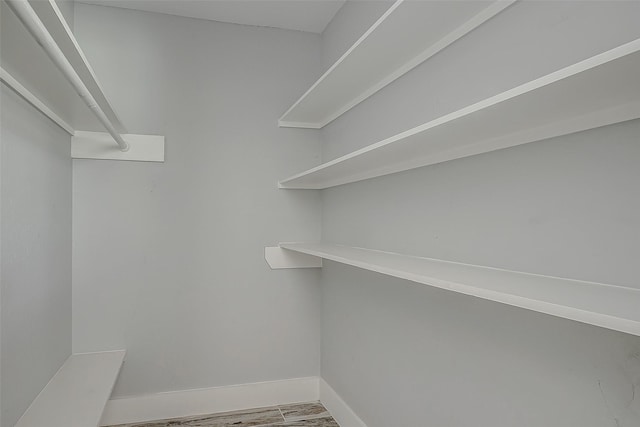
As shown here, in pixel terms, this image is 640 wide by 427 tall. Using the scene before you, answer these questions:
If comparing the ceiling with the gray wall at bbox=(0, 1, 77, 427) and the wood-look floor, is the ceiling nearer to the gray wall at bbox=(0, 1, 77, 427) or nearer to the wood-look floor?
the gray wall at bbox=(0, 1, 77, 427)

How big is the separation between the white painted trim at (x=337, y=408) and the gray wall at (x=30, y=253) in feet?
4.37

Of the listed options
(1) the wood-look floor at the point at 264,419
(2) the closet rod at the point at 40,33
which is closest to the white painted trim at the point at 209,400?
(1) the wood-look floor at the point at 264,419

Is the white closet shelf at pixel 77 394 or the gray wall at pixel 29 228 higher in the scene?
the gray wall at pixel 29 228

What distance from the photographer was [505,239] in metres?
1.15

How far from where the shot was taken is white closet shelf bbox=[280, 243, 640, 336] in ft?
2.10

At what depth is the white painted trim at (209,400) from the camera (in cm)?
227

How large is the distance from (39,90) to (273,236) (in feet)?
4.50

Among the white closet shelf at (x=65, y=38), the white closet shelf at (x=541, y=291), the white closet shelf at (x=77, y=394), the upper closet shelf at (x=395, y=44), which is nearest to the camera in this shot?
the white closet shelf at (x=541, y=291)

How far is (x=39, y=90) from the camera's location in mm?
1488

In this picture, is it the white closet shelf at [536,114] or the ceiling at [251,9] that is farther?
the ceiling at [251,9]

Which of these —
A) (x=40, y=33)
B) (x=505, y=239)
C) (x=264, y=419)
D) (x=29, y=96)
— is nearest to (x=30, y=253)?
(x=29, y=96)

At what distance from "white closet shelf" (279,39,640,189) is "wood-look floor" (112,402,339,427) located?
150cm

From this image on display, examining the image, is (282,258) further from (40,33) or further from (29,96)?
(40,33)

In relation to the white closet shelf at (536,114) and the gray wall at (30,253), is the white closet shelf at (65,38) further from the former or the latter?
the white closet shelf at (536,114)
